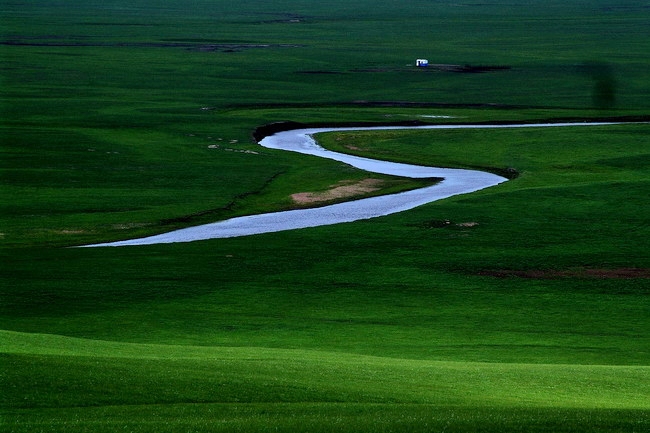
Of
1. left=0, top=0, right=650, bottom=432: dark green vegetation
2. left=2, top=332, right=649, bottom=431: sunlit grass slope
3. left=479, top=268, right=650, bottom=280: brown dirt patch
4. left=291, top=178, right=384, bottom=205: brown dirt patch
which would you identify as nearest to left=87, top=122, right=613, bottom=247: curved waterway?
left=291, top=178, right=384, bottom=205: brown dirt patch

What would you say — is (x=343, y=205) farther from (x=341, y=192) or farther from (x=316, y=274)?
(x=316, y=274)

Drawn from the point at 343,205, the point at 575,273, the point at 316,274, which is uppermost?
the point at 575,273

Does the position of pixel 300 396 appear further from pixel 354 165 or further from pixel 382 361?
pixel 354 165

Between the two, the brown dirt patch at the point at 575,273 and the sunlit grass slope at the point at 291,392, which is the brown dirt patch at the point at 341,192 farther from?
the sunlit grass slope at the point at 291,392

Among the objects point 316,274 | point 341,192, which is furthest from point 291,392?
point 341,192

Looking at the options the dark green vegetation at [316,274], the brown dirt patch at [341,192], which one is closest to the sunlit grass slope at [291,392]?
the dark green vegetation at [316,274]
